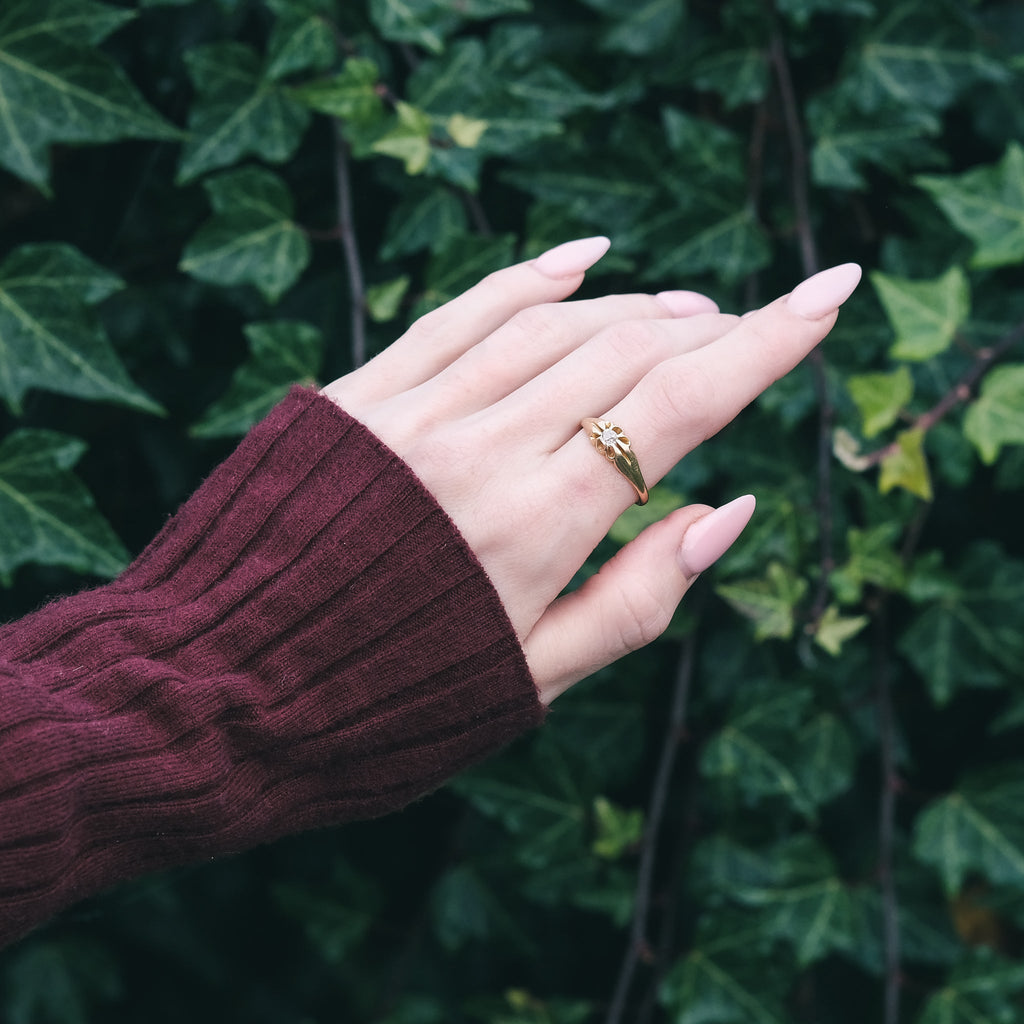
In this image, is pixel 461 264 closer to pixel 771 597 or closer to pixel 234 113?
pixel 234 113

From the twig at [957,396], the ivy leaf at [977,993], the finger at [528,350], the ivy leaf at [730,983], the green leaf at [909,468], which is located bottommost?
the ivy leaf at [977,993]

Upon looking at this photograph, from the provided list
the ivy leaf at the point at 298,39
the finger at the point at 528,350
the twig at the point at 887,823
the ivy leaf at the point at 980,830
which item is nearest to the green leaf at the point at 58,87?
the ivy leaf at the point at 298,39

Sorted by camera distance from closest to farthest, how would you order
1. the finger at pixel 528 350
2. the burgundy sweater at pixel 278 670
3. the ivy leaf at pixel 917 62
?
the burgundy sweater at pixel 278 670
the finger at pixel 528 350
the ivy leaf at pixel 917 62

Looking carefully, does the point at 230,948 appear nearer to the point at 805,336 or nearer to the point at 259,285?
the point at 259,285

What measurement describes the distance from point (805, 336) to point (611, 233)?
33 centimetres

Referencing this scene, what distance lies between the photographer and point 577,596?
2.26ft

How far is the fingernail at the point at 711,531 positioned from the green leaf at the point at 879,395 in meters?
0.21

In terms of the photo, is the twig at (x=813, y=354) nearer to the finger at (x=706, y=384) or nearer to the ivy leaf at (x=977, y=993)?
the finger at (x=706, y=384)

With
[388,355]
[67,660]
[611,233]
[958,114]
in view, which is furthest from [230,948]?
[958,114]

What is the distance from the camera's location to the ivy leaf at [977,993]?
3.13ft

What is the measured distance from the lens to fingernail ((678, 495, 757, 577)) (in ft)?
2.23

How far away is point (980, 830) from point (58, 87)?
44.0 inches

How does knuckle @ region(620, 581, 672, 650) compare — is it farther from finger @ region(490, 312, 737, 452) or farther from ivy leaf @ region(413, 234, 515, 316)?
ivy leaf @ region(413, 234, 515, 316)

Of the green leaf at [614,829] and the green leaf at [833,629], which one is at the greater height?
the green leaf at [833,629]
